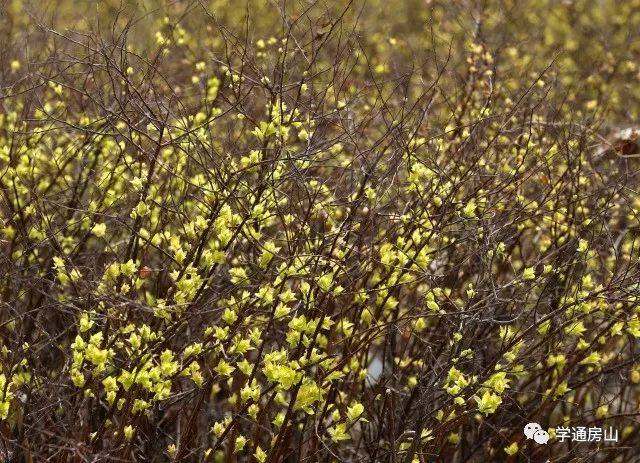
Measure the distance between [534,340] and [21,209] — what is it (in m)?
2.80

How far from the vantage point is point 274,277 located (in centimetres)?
425

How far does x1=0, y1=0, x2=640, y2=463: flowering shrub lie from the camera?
13.1 ft

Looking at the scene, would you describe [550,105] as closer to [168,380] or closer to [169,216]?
[169,216]

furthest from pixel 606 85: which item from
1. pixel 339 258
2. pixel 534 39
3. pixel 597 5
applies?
pixel 339 258
